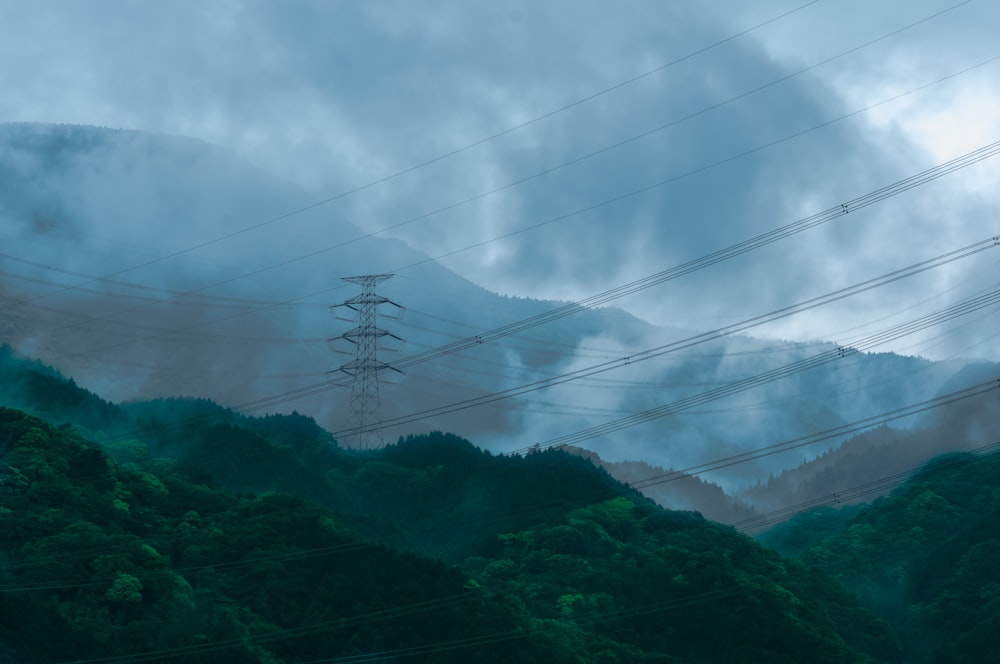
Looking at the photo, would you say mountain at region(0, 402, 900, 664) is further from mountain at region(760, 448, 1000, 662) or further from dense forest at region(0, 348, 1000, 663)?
mountain at region(760, 448, 1000, 662)

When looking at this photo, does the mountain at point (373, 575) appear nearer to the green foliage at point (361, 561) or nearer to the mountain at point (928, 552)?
the green foliage at point (361, 561)

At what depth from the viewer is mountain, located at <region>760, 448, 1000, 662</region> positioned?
68.2 metres

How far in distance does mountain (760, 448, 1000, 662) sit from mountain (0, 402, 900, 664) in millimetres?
3003

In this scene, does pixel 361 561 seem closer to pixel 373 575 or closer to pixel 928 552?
pixel 373 575

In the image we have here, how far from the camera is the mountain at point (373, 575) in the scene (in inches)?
2120

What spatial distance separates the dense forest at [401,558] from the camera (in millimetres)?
54750

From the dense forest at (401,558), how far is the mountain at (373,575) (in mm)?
139

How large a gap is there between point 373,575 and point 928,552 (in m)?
38.0

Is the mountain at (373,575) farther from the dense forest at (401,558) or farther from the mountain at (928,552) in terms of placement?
the mountain at (928,552)

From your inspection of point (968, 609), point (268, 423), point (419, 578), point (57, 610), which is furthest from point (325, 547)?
point (968, 609)

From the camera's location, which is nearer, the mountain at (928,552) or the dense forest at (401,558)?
the dense forest at (401,558)

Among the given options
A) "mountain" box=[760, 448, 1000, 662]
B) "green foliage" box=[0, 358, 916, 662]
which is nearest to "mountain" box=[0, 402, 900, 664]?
"green foliage" box=[0, 358, 916, 662]

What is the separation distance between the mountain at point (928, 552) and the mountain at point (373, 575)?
3.00 metres

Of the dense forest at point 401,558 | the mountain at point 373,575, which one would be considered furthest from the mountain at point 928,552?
the mountain at point 373,575
